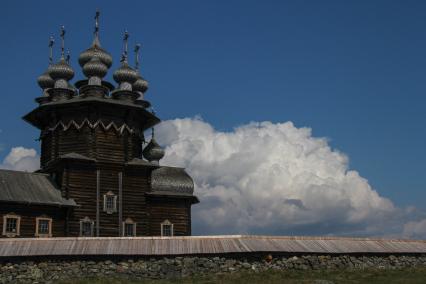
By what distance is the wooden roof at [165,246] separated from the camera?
25406 millimetres

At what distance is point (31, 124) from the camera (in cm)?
4034

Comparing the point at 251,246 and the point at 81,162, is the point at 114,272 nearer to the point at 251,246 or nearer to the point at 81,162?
the point at 251,246

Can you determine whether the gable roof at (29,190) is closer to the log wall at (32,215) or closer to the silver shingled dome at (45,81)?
the log wall at (32,215)

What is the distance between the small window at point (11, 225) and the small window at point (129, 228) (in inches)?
257

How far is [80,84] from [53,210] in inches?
399

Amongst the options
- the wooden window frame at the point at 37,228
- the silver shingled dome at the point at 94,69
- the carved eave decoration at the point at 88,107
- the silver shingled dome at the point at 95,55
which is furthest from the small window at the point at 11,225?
the silver shingled dome at the point at 95,55

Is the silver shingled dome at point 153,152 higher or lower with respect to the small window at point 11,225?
higher

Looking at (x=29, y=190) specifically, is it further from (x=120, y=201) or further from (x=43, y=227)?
(x=120, y=201)

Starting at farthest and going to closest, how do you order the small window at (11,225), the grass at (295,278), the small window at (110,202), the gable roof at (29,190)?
the small window at (110,202), the gable roof at (29,190), the small window at (11,225), the grass at (295,278)

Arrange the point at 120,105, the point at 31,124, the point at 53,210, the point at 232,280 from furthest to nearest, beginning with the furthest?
the point at 31,124
the point at 120,105
the point at 53,210
the point at 232,280

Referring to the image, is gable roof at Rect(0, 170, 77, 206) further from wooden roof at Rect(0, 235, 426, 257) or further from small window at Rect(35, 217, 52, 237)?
wooden roof at Rect(0, 235, 426, 257)

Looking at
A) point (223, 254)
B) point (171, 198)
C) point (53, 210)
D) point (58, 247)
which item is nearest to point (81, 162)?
point (53, 210)

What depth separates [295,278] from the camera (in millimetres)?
24953

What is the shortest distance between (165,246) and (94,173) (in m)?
11.3
